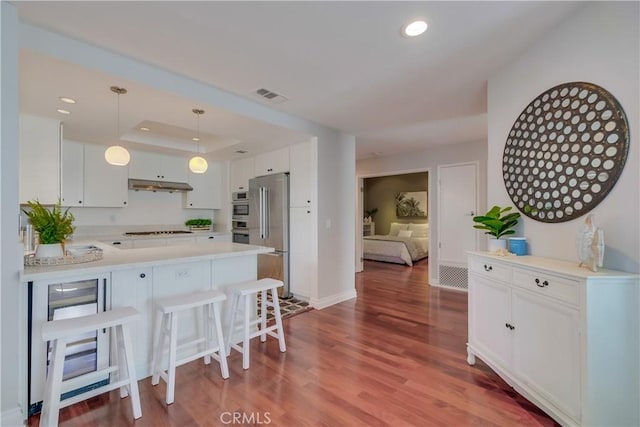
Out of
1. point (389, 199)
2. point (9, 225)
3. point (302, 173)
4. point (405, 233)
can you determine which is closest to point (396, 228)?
point (405, 233)

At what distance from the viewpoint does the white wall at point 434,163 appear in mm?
4668

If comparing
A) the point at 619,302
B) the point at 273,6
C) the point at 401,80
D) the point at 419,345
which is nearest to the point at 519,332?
the point at 619,302

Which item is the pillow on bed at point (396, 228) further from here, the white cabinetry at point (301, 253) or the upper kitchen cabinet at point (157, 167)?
the upper kitchen cabinet at point (157, 167)

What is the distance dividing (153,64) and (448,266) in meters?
4.92

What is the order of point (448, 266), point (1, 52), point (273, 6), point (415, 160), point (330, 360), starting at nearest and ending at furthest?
point (1, 52) < point (273, 6) < point (330, 360) < point (448, 266) < point (415, 160)

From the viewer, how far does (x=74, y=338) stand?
6.32 ft

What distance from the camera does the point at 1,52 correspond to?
5.12 ft

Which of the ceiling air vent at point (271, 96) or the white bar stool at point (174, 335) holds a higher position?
the ceiling air vent at point (271, 96)

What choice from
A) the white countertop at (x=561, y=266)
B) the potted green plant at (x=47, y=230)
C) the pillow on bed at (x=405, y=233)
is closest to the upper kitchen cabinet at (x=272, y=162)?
the potted green plant at (x=47, y=230)

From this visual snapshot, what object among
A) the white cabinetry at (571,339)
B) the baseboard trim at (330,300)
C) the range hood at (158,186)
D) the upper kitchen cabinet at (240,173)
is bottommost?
the baseboard trim at (330,300)

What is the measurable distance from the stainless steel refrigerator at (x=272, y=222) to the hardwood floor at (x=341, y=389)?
1.31m

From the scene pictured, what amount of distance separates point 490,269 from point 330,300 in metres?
2.28

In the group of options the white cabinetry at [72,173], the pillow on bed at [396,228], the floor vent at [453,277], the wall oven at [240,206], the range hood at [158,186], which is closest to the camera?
the white cabinetry at [72,173]

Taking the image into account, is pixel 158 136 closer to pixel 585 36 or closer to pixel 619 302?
pixel 585 36
